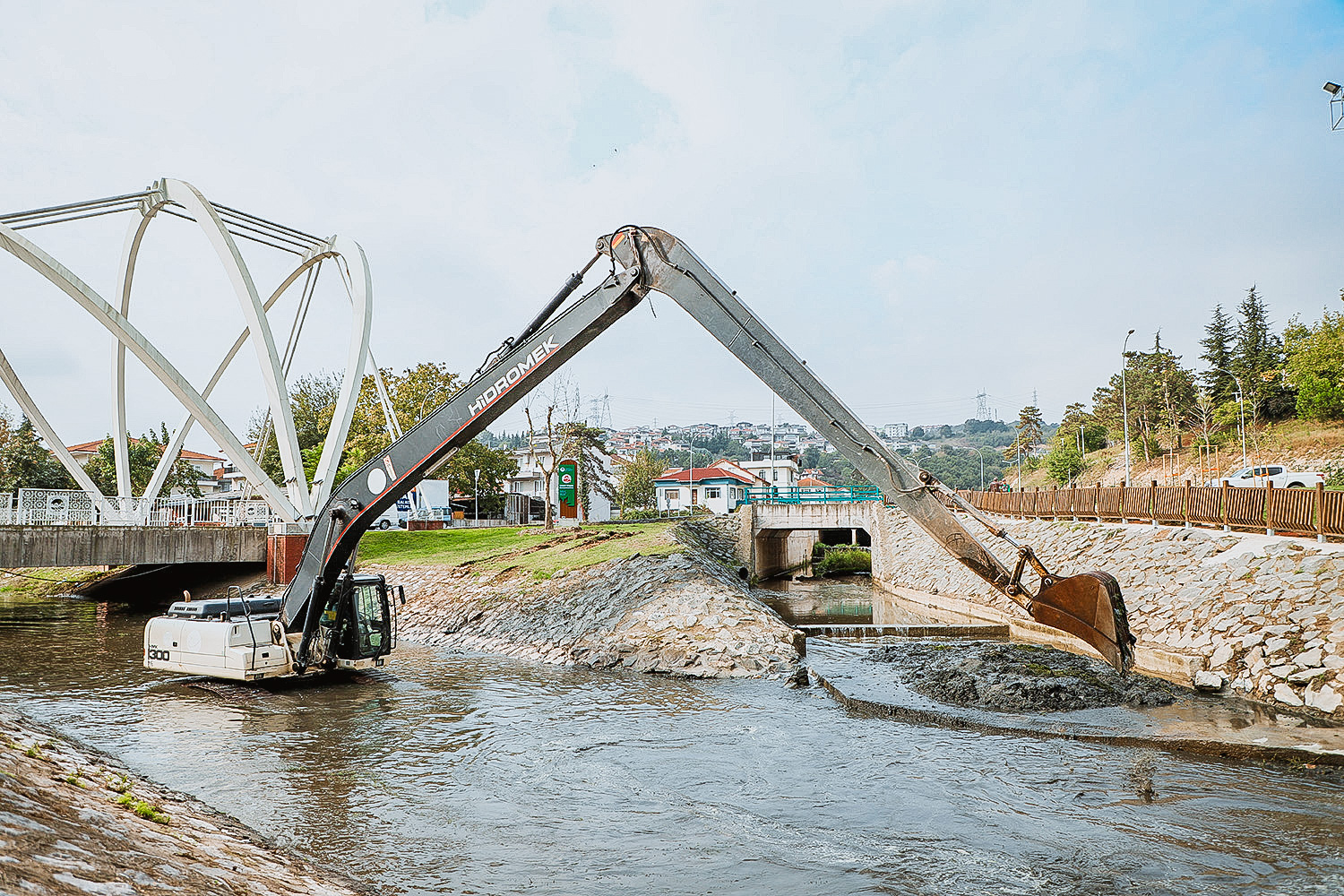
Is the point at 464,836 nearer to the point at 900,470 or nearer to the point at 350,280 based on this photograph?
the point at 900,470

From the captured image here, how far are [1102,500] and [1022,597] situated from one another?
2313 cm

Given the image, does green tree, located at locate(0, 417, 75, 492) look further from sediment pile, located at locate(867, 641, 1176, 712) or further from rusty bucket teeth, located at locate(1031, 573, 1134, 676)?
rusty bucket teeth, located at locate(1031, 573, 1134, 676)

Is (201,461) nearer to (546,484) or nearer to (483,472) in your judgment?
(483,472)

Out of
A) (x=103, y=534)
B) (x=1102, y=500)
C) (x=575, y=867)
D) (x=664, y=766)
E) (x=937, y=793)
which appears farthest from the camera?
(x=1102, y=500)

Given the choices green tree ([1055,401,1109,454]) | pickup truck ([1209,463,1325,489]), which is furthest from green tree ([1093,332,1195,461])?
pickup truck ([1209,463,1325,489])

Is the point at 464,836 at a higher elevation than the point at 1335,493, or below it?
below

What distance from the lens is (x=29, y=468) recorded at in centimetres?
5909

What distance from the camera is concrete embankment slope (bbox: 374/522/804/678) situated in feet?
65.9

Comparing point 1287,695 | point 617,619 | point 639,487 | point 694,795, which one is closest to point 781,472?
point 639,487

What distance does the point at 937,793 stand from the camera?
36.9 ft

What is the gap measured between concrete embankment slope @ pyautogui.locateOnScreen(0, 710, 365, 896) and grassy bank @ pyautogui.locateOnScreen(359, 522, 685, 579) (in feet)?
61.4

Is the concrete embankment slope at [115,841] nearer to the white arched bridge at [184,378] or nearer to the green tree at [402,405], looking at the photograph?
the white arched bridge at [184,378]

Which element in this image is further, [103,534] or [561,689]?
[103,534]

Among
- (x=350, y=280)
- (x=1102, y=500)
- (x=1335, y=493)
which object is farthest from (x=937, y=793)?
(x=350, y=280)
